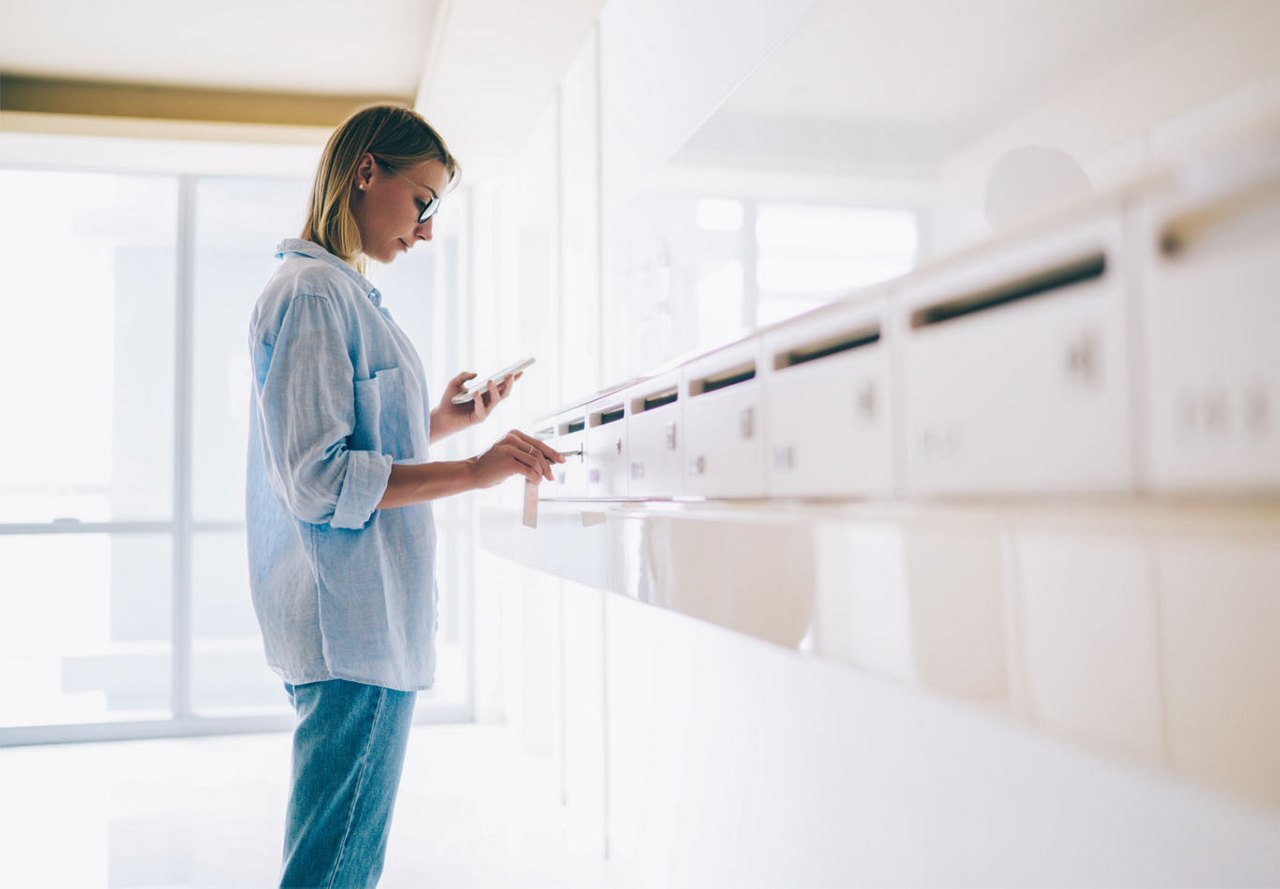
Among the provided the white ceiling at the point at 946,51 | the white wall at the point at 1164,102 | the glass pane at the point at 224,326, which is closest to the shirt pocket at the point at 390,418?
the white ceiling at the point at 946,51


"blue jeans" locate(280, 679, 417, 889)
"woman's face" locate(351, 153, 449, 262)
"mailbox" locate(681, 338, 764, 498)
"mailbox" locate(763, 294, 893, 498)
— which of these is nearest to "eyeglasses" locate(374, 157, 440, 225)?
"woman's face" locate(351, 153, 449, 262)

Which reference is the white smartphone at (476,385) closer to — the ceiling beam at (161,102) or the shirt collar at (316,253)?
the shirt collar at (316,253)

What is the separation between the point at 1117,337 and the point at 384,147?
1269 mm

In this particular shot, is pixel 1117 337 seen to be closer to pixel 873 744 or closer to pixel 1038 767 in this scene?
pixel 1038 767

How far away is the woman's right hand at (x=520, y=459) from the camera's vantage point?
130 cm

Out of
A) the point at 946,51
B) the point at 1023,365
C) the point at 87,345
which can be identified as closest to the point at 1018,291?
the point at 1023,365

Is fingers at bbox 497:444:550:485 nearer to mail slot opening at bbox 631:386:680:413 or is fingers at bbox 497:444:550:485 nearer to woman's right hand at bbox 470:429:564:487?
woman's right hand at bbox 470:429:564:487

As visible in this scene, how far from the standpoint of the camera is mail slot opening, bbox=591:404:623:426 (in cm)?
108

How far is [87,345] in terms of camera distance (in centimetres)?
458

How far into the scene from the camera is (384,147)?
145 cm

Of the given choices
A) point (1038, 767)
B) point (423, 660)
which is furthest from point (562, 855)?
point (1038, 767)

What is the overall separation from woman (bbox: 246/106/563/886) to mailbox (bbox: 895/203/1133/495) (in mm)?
881

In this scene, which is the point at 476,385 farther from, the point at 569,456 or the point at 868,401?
the point at 868,401

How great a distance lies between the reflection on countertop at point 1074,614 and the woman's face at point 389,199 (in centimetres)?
106
